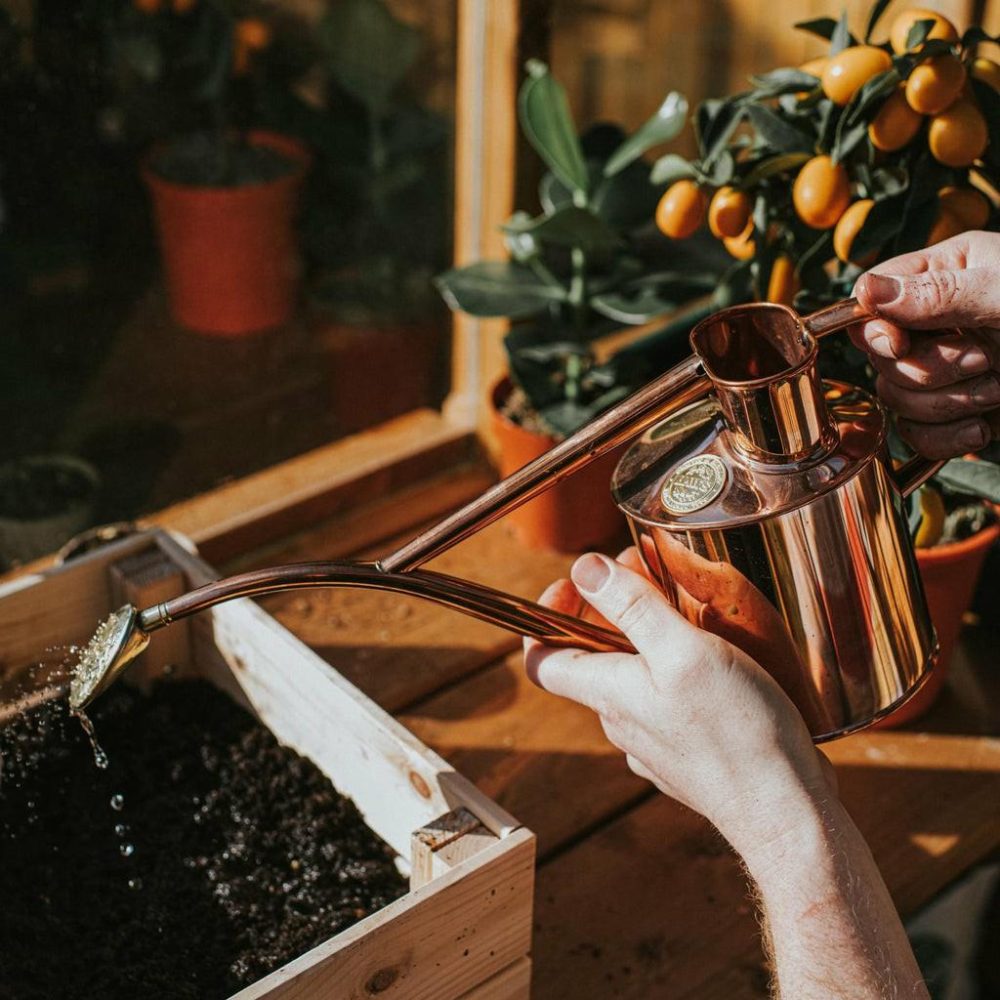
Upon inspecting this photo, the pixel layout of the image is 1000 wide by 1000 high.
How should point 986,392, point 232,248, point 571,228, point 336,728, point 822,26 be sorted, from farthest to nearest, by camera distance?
point 232,248 < point 571,228 < point 822,26 < point 336,728 < point 986,392

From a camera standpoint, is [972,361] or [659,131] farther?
[659,131]

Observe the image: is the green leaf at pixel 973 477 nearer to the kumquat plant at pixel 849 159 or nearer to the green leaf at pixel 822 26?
the kumquat plant at pixel 849 159

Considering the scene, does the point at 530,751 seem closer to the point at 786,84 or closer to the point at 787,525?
the point at 787,525

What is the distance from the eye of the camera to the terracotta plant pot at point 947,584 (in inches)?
41.1

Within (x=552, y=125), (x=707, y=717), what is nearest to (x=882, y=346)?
(x=707, y=717)

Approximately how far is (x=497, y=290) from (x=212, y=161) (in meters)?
0.42

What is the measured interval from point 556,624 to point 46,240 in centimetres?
83

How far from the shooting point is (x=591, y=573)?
0.79m

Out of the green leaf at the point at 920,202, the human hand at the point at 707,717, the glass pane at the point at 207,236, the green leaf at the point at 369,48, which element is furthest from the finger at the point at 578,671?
the green leaf at the point at 369,48

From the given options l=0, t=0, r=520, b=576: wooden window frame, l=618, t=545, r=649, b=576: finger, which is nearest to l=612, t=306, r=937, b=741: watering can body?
l=618, t=545, r=649, b=576: finger

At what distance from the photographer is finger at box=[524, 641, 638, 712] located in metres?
0.78

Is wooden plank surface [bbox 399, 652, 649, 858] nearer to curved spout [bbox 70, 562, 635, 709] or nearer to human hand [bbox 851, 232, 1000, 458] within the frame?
curved spout [bbox 70, 562, 635, 709]

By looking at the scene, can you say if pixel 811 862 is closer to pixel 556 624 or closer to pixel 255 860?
pixel 556 624

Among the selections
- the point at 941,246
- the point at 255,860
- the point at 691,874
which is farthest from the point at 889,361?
the point at 255,860
